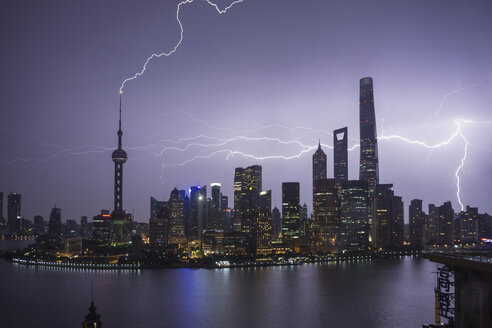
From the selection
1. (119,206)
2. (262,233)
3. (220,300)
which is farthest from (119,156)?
(220,300)

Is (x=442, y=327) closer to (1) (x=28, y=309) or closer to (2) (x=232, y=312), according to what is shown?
(2) (x=232, y=312)

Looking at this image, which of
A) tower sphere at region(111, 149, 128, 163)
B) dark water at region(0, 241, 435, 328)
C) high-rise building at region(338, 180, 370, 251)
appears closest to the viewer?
dark water at region(0, 241, 435, 328)

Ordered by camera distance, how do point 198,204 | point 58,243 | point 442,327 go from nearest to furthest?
point 442,327 → point 58,243 → point 198,204

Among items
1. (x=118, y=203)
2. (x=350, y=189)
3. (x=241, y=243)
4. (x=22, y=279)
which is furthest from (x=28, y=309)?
(x=350, y=189)

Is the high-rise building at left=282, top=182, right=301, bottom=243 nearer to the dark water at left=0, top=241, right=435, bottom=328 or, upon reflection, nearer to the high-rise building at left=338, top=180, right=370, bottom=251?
the high-rise building at left=338, top=180, right=370, bottom=251

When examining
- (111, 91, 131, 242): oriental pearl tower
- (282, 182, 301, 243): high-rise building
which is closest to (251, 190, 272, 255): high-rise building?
(282, 182, 301, 243): high-rise building

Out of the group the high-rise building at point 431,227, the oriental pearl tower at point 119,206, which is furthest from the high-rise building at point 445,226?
the oriental pearl tower at point 119,206

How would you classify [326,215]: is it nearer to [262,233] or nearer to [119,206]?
[262,233]
